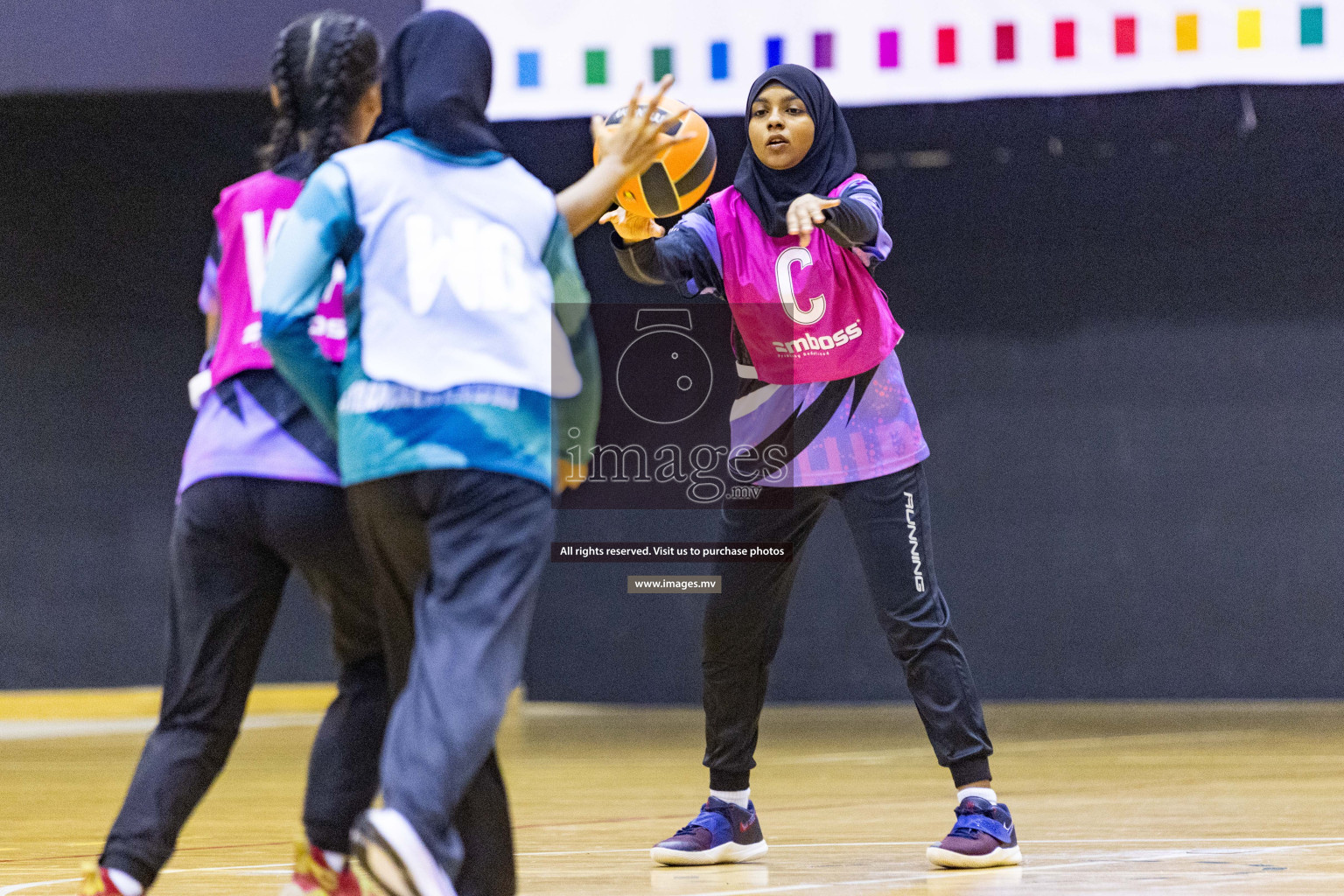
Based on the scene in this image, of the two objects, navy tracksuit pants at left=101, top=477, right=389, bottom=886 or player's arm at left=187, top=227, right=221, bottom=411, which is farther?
player's arm at left=187, top=227, right=221, bottom=411

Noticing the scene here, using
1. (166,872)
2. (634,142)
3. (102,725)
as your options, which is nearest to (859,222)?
(634,142)

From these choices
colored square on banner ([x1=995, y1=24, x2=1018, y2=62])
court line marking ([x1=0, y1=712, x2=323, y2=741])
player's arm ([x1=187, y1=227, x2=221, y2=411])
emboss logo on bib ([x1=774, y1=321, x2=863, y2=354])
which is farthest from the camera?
court line marking ([x1=0, y1=712, x2=323, y2=741])

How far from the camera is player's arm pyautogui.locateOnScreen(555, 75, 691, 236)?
7.11ft

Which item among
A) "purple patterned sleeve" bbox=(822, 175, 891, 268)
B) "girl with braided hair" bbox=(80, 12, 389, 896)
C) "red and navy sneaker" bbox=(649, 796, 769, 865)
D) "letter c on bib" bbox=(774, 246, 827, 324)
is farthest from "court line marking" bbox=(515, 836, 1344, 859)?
"purple patterned sleeve" bbox=(822, 175, 891, 268)

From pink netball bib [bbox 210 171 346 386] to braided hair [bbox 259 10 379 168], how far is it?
0.09m

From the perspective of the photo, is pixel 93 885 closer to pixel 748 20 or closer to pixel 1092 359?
pixel 748 20

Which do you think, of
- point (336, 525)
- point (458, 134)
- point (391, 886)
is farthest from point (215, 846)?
point (458, 134)

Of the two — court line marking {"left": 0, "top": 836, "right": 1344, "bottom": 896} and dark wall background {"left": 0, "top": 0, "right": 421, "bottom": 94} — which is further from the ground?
dark wall background {"left": 0, "top": 0, "right": 421, "bottom": 94}

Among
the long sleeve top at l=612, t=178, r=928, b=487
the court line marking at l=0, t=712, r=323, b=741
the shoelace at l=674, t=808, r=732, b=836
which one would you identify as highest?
the long sleeve top at l=612, t=178, r=928, b=487

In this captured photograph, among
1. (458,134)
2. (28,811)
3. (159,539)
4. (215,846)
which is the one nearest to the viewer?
(458,134)

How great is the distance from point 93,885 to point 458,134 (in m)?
1.18

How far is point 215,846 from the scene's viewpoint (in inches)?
134

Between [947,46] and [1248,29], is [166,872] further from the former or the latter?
[1248,29]

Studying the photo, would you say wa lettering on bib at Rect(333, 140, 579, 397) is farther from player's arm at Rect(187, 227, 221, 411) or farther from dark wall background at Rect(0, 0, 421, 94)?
dark wall background at Rect(0, 0, 421, 94)
